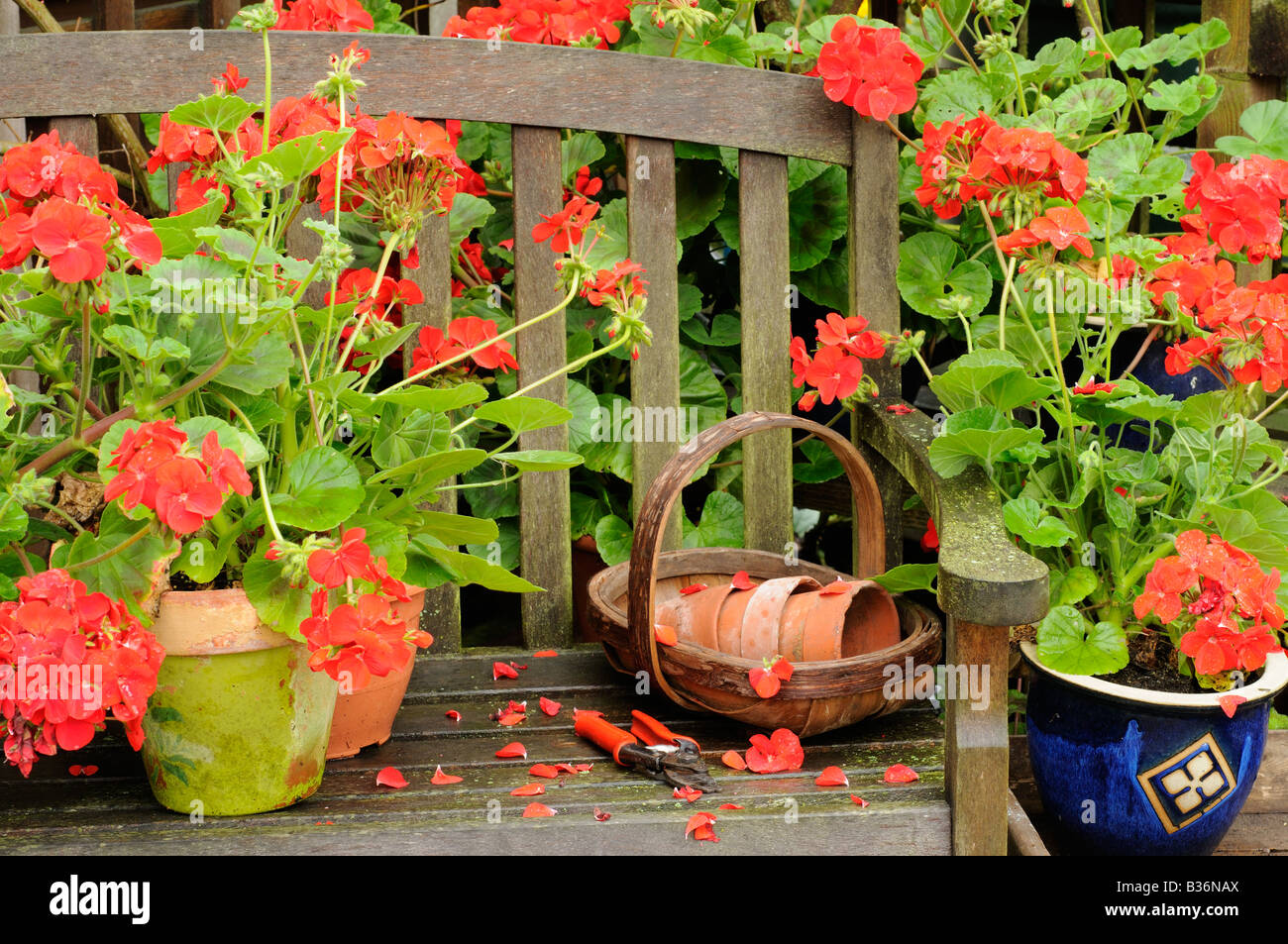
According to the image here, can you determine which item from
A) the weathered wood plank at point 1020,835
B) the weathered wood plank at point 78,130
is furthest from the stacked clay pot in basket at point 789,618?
the weathered wood plank at point 78,130

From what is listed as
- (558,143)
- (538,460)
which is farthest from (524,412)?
(558,143)

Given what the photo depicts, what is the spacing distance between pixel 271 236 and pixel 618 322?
34cm

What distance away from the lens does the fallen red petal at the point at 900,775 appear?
1.28 metres

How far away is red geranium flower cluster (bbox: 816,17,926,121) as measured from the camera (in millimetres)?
1574

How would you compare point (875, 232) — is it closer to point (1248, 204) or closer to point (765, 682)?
point (1248, 204)

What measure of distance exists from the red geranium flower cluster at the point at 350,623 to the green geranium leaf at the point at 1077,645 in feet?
2.29

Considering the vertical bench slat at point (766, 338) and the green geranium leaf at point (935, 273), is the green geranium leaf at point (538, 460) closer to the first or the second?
the vertical bench slat at point (766, 338)

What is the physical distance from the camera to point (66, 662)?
3.29 feet

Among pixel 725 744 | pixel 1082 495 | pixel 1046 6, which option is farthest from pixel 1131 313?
pixel 1046 6

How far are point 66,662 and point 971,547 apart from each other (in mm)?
809

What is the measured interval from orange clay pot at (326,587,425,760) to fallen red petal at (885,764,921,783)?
518 mm

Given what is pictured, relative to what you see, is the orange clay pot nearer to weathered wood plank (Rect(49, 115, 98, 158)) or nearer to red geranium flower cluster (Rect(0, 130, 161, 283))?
red geranium flower cluster (Rect(0, 130, 161, 283))

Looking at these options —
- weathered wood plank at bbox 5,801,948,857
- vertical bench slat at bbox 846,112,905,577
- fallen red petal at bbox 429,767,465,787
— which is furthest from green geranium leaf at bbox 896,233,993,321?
fallen red petal at bbox 429,767,465,787

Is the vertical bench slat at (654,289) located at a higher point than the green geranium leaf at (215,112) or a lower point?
lower
